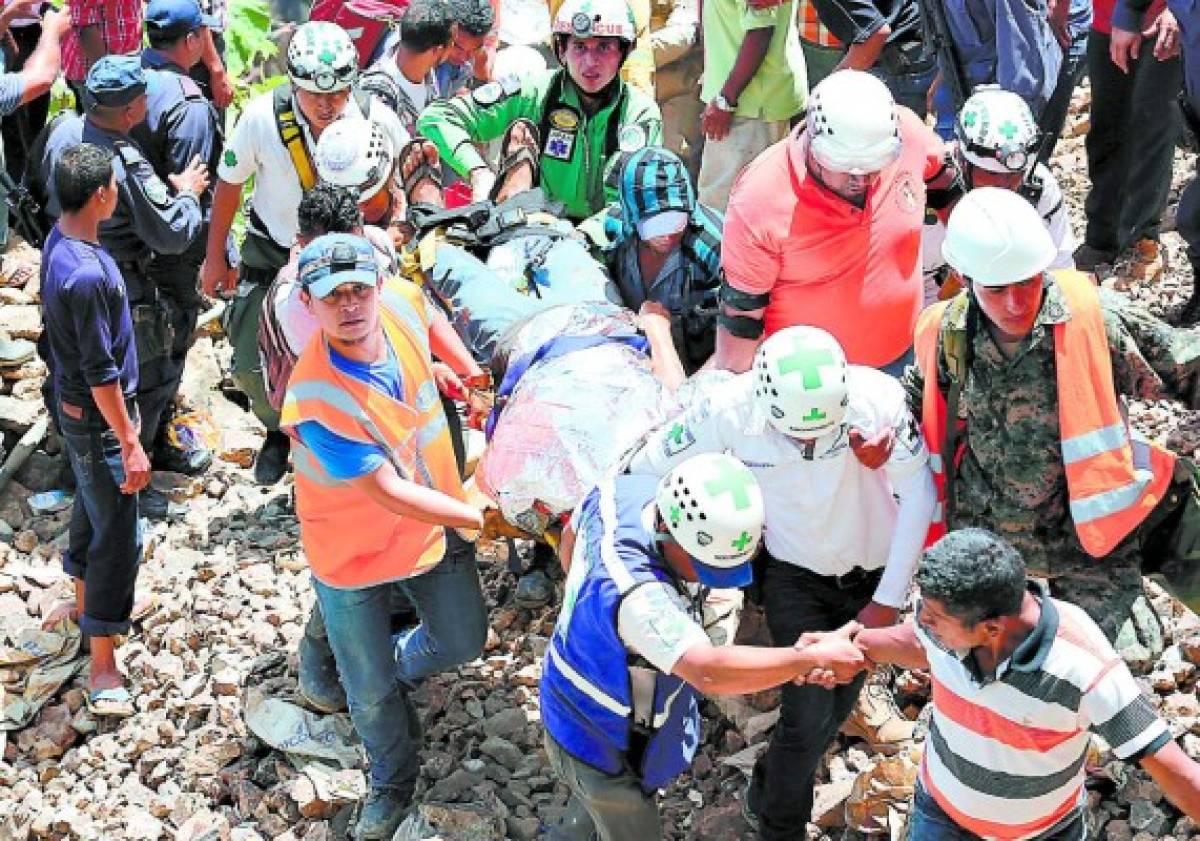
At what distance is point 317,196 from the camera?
212 inches

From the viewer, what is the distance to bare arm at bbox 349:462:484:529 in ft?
16.3

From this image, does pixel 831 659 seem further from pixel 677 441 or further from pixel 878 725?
pixel 878 725

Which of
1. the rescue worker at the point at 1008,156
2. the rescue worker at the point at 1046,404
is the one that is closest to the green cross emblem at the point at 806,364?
the rescue worker at the point at 1046,404

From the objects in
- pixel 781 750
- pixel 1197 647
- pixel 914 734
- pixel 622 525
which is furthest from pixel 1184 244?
pixel 622 525

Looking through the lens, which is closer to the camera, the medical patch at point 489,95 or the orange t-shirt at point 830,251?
the orange t-shirt at point 830,251

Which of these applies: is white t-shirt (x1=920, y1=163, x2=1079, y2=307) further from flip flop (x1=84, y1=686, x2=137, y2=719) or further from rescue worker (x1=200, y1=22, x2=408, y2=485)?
flip flop (x1=84, y1=686, x2=137, y2=719)

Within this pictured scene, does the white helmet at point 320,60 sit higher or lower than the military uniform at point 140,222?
higher

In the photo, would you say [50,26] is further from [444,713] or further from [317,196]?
[444,713]

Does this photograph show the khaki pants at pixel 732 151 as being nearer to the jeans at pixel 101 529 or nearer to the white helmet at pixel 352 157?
the white helmet at pixel 352 157

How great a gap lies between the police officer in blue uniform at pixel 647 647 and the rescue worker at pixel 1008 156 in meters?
1.60

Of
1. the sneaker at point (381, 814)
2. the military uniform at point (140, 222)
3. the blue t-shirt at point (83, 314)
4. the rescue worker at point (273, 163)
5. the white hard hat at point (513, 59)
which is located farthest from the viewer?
the white hard hat at point (513, 59)

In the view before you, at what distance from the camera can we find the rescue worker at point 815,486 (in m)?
4.49

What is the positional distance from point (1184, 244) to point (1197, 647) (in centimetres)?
303

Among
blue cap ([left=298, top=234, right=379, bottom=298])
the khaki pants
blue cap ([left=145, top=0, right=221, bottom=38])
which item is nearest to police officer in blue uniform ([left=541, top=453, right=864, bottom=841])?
blue cap ([left=298, top=234, right=379, bottom=298])
